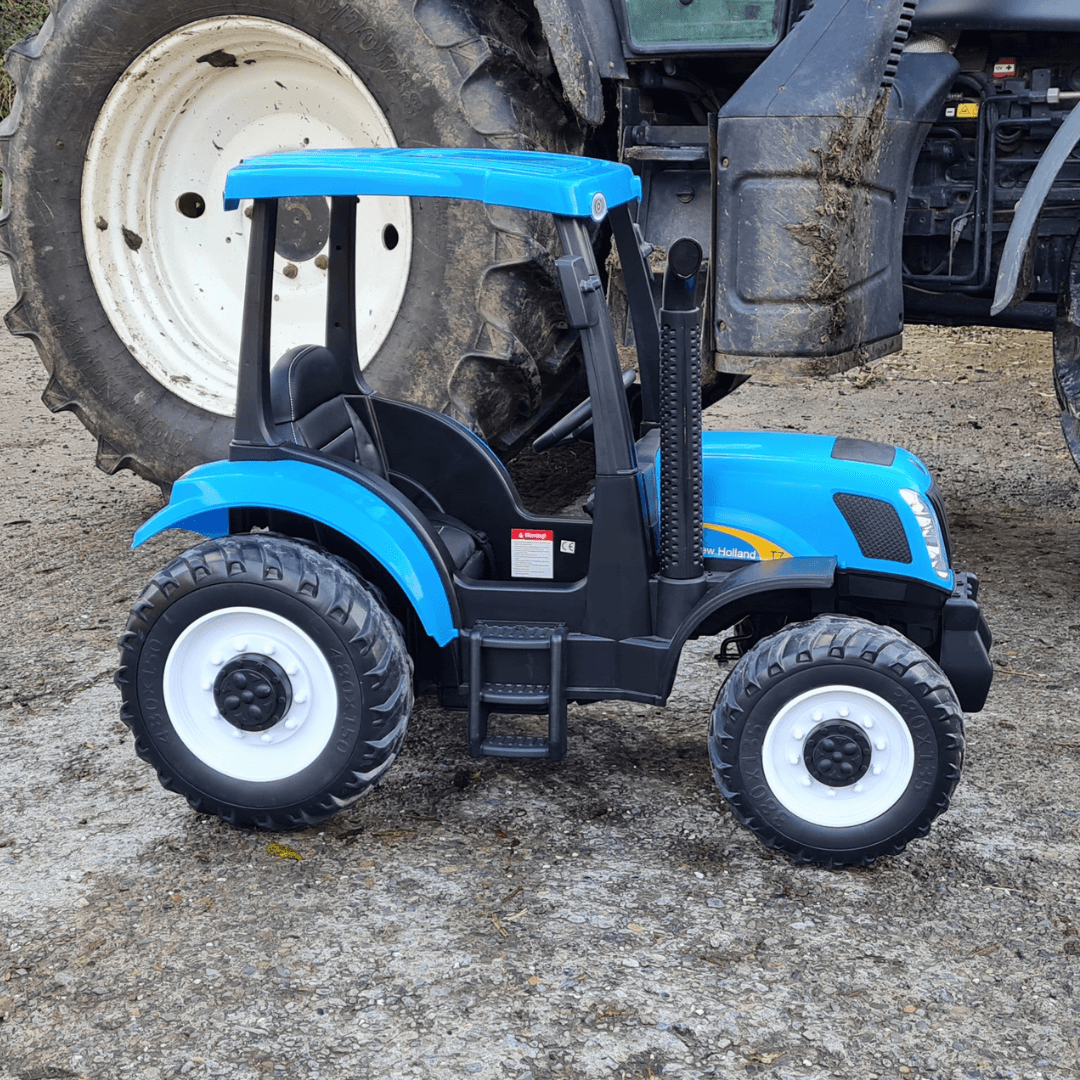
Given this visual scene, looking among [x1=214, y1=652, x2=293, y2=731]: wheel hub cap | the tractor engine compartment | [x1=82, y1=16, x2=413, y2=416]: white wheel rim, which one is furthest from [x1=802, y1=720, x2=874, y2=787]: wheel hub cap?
[x1=82, y1=16, x2=413, y2=416]: white wheel rim

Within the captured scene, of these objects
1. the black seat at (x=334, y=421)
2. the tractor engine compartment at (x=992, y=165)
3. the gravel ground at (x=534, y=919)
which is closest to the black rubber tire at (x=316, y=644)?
the gravel ground at (x=534, y=919)

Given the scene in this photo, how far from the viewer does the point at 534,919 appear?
256 centimetres

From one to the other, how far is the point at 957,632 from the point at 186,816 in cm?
178

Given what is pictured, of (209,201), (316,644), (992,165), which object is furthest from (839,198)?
(209,201)

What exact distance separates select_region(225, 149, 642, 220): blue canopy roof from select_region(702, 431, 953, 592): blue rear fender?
0.67 meters

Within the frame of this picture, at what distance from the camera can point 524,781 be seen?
311 centimetres

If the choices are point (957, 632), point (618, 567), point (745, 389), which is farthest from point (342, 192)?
point (745, 389)

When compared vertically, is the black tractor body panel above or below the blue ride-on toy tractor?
above

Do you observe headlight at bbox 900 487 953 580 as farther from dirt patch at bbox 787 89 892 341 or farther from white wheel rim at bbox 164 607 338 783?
white wheel rim at bbox 164 607 338 783

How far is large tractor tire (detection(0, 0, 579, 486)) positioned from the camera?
146 inches

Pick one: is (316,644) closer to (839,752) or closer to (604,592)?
(604,592)

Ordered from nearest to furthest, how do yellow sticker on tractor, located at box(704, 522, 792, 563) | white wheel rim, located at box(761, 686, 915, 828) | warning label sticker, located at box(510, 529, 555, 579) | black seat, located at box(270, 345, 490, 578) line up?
white wheel rim, located at box(761, 686, 915, 828) < yellow sticker on tractor, located at box(704, 522, 792, 563) < black seat, located at box(270, 345, 490, 578) < warning label sticker, located at box(510, 529, 555, 579)

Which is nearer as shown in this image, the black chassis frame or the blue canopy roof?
the blue canopy roof

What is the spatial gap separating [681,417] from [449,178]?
67cm
